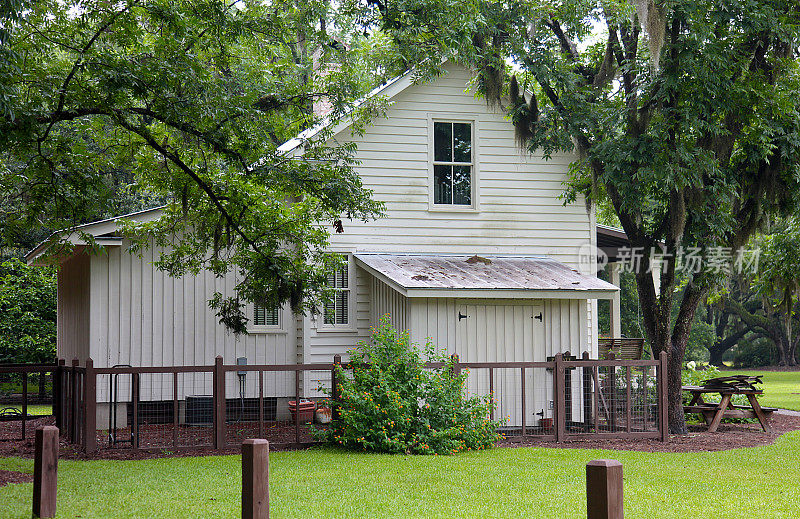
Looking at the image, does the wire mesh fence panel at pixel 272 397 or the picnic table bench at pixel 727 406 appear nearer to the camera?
the picnic table bench at pixel 727 406

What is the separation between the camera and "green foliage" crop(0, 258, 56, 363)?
77.4 feet

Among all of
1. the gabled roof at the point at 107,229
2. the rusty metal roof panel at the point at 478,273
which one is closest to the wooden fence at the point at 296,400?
the rusty metal roof panel at the point at 478,273

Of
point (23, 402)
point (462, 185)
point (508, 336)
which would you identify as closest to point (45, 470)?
point (23, 402)

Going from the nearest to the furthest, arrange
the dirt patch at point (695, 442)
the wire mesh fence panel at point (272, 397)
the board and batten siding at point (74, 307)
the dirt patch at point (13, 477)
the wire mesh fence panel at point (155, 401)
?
the dirt patch at point (13, 477)
the dirt patch at point (695, 442)
the wire mesh fence panel at point (272, 397)
the wire mesh fence panel at point (155, 401)
the board and batten siding at point (74, 307)

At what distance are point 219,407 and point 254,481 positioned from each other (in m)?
7.57

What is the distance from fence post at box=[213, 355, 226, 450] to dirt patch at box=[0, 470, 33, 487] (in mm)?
2660

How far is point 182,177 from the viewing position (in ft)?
41.2

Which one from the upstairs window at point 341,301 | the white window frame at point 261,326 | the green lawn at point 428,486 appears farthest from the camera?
the white window frame at point 261,326

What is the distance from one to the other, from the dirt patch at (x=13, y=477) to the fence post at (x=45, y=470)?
8.48ft

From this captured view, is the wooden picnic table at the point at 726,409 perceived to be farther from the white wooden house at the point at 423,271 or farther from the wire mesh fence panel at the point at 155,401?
the wire mesh fence panel at the point at 155,401

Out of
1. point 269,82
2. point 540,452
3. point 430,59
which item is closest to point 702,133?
point 430,59

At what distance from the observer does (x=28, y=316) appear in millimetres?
23656

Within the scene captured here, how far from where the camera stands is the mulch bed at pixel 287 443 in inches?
465

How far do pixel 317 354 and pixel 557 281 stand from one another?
4657 mm
